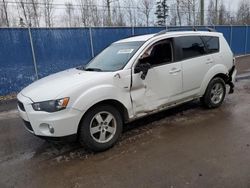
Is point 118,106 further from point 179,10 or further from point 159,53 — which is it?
point 179,10

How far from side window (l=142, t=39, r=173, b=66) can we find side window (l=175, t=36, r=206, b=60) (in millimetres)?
217

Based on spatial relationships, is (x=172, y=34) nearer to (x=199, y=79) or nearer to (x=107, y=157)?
(x=199, y=79)

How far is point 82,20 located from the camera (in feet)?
75.8

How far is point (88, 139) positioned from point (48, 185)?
2.83 ft

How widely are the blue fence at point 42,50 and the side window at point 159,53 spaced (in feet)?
19.5

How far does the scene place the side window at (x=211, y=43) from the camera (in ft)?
17.4

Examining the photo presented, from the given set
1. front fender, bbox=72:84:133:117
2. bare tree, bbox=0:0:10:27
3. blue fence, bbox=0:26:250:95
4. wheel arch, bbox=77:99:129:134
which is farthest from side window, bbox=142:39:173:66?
bare tree, bbox=0:0:10:27

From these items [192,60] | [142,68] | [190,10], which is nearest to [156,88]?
[142,68]

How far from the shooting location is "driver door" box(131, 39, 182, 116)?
414 centimetres

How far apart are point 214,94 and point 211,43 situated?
46.7 inches

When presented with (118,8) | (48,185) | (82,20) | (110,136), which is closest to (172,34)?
(110,136)

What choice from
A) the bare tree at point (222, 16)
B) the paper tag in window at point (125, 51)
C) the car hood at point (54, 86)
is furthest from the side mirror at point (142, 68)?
the bare tree at point (222, 16)

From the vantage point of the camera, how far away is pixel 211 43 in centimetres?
538

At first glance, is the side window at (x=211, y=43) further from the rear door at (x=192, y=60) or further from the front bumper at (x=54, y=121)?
the front bumper at (x=54, y=121)
